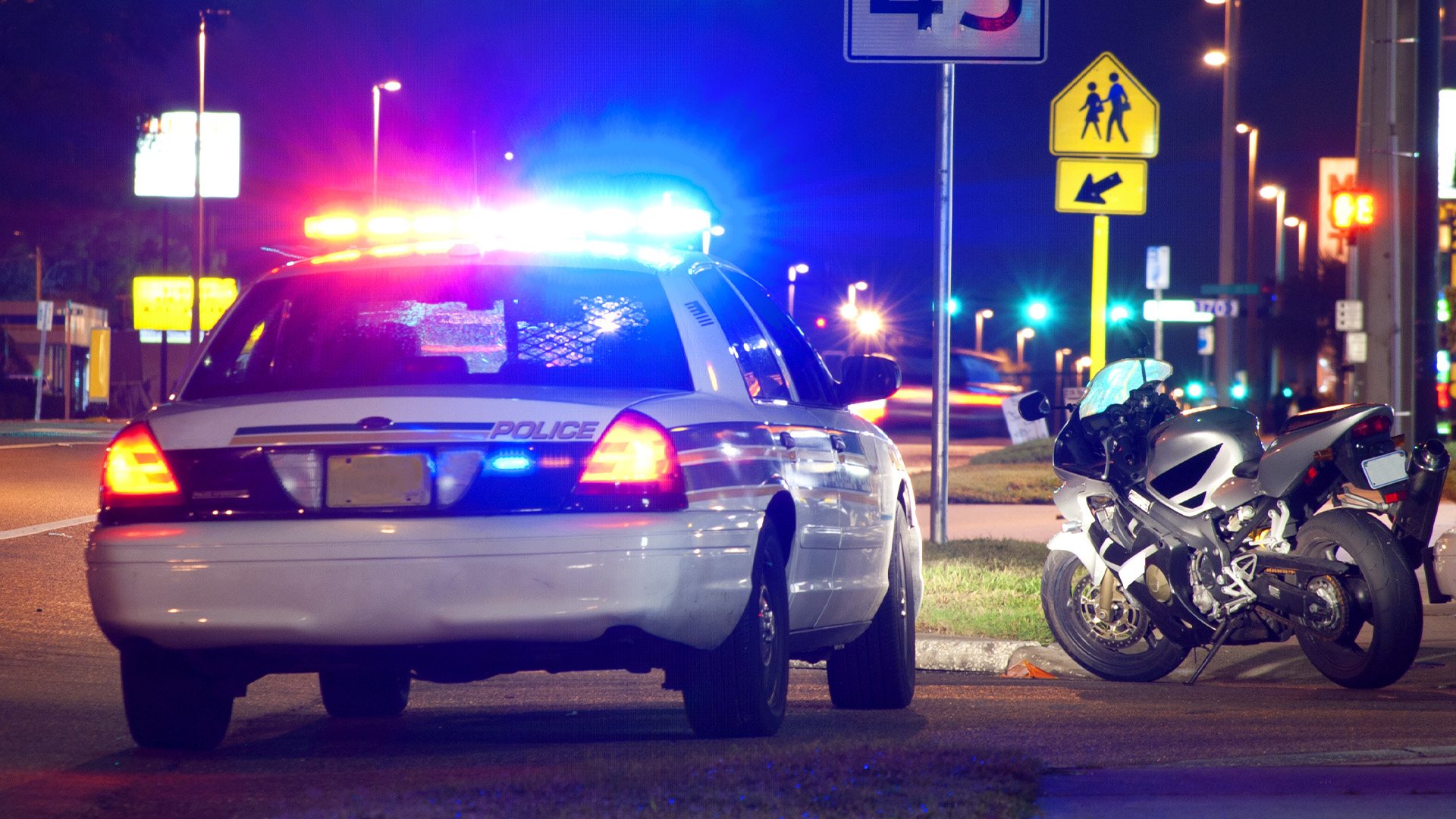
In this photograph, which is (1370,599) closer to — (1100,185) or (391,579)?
(391,579)

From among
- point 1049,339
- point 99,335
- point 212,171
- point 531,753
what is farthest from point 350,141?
point 1049,339

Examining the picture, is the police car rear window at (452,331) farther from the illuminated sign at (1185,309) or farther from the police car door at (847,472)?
the illuminated sign at (1185,309)

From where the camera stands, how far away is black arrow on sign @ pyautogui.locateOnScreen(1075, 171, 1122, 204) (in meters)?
12.7

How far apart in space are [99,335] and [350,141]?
9244 mm

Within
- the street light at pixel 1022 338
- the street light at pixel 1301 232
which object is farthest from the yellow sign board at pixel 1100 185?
the street light at pixel 1022 338

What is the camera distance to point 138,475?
197 inches

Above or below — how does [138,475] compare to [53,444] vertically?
above

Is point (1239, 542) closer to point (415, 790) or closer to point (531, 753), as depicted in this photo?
point (531, 753)

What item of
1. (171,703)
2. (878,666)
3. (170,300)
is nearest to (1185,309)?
(878,666)

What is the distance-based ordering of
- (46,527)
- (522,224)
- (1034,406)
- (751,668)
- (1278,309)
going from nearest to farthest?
(751,668), (522,224), (1034,406), (46,527), (1278,309)

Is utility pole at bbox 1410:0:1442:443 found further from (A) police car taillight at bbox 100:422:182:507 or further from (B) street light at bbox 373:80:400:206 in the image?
(B) street light at bbox 373:80:400:206

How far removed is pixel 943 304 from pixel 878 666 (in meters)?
5.37

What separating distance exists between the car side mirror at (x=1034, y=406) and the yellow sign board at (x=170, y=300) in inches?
1954

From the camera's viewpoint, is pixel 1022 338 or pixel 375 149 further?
pixel 1022 338
